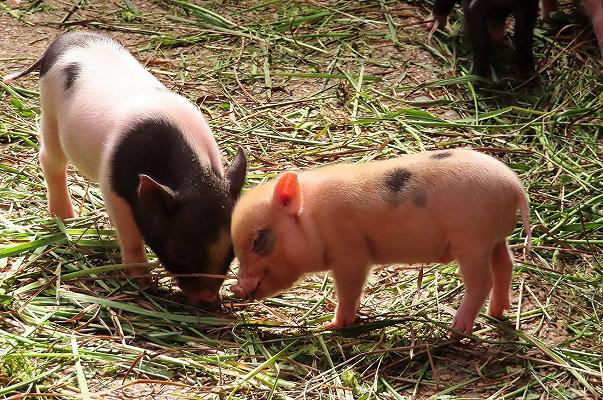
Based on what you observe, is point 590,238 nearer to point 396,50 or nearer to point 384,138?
point 384,138

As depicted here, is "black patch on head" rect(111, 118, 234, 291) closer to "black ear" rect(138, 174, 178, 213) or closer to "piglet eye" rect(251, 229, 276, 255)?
"black ear" rect(138, 174, 178, 213)

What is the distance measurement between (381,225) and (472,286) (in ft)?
1.72

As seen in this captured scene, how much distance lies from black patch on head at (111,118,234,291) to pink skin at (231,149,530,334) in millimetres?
178

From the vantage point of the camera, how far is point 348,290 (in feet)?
15.9

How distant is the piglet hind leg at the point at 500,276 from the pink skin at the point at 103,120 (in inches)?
60.7

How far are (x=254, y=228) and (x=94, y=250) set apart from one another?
1339 millimetres

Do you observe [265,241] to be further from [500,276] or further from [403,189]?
[500,276]

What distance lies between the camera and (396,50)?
28.4 feet

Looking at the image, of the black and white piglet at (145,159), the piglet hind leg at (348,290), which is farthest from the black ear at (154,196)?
the piglet hind leg at (348,290)

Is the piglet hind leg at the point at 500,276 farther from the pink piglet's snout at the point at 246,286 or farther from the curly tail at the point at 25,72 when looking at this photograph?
the curly tail at the point at 25,72

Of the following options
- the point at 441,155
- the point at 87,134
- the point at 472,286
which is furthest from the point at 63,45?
the point at 472,286

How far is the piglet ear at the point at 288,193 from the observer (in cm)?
475

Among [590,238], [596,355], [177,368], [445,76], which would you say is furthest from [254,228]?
[445,76]

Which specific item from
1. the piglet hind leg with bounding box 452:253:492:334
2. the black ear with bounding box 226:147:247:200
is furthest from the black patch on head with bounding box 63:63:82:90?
the piglet hind leg with bounding box 452:253:492:334
